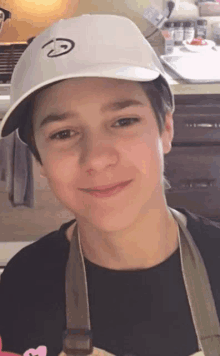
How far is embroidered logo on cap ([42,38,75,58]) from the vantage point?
545mm

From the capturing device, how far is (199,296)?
637 mm

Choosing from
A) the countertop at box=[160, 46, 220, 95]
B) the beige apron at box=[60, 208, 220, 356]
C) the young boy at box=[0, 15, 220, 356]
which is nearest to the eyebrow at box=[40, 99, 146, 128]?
the young boy at box=[0, 15, 220, 356]

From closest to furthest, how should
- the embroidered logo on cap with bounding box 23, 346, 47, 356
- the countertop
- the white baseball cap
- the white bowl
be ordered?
the white baseball cap
the embroidered logo on cap with bounding box 23, 346, 47, 356
the countertop
the white bowl

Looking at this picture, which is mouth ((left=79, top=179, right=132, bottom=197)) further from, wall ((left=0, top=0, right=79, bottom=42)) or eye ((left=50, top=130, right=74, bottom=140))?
wall ((left=0, top=0, right=79, bottom=42))

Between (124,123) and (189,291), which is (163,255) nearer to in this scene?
(189,291)

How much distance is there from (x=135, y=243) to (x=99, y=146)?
A: 0.21 meters

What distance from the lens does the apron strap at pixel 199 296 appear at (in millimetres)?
611

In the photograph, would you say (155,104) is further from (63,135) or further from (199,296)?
(199,296)

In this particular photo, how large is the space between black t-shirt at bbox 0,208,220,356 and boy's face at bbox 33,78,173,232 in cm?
10

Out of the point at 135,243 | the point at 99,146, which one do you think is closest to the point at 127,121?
the point at 99,146

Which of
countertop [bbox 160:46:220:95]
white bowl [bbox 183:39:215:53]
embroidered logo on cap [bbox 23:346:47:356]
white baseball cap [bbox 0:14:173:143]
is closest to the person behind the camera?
white baseball cap [bbox 0:14:173:143]

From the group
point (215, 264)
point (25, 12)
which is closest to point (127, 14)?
point (25, 12)

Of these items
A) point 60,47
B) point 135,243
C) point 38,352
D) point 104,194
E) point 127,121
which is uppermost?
point 60,47

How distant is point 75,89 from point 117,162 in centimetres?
12
